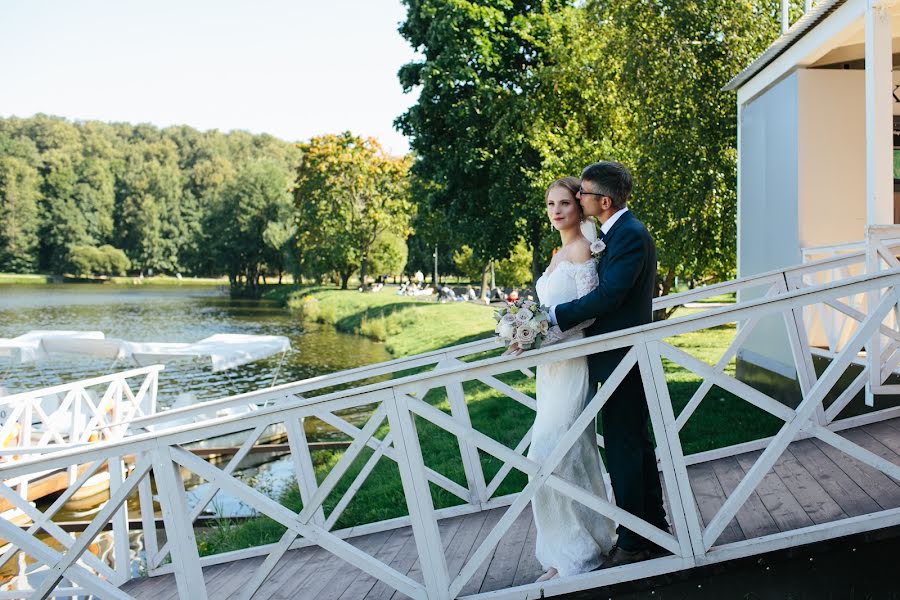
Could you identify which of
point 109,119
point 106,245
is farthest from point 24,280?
point 109,119

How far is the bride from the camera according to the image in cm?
415

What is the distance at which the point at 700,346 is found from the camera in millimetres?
18469

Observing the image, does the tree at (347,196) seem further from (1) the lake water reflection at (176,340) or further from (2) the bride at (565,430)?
(2) the bride at (565,430)

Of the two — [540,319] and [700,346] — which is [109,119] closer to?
[700,346]

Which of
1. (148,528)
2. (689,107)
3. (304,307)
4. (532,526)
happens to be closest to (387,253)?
(304,307)

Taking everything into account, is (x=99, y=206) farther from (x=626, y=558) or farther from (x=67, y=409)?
(x=626, y=558)

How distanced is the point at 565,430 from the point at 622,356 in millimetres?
484

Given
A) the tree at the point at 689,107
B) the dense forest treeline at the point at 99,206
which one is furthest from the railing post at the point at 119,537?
the dense forest treeline at the point at 99,206

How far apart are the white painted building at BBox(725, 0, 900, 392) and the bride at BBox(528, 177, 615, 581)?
162 inches

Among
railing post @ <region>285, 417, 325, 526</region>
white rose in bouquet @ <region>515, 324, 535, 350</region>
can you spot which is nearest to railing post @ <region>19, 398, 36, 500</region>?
railing post @ <region>285, 417, 325, 526</region>

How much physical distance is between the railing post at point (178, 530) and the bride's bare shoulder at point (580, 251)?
92.0 inches

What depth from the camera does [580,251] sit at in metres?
4.21

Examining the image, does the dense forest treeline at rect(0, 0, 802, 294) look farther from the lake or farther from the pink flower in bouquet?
the pink flower in bouquet

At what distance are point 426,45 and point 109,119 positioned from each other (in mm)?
117949
